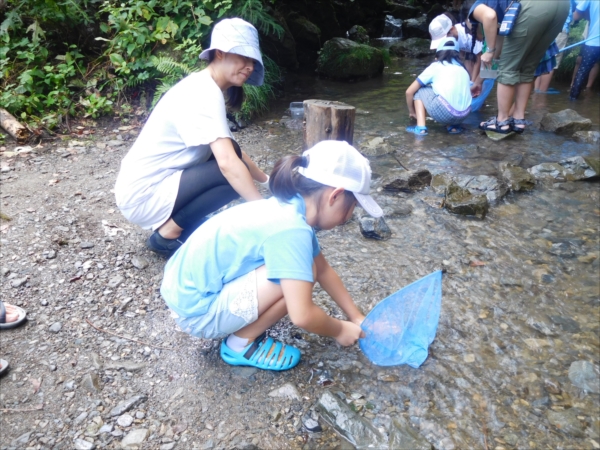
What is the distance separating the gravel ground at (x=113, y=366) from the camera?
5.70 feet

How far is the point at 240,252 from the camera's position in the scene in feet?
5.78

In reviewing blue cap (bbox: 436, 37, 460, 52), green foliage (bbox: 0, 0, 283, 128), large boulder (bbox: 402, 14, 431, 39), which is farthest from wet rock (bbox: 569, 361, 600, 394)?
large boulder (bbox: 402, 14, 431, 39)

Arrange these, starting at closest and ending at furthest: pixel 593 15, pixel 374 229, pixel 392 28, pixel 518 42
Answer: pixel 374 229 < pixel 518 42 < pixel 593 15 < pixel 392 28

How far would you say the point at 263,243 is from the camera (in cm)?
170

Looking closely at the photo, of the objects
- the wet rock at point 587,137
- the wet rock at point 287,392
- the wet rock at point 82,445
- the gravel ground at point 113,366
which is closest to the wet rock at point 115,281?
the gravel ground at point 113,366

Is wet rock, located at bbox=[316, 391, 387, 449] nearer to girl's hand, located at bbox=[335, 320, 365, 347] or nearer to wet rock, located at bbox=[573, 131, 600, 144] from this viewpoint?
girl's hand, located at bbox=[335, 320, 365, 347]

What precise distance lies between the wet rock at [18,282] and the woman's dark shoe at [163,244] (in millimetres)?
688

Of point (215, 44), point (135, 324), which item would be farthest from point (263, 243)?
point (215, 44)

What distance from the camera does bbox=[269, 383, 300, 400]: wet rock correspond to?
74.2 inches

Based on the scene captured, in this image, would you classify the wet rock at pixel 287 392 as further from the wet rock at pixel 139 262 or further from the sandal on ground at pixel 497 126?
the sandal on ground at pixel 497 126

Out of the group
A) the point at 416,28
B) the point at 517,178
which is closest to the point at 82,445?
the point at 517,178

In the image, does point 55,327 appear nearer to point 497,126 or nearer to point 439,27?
point 497,126

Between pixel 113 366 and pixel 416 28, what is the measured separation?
12.3 metres

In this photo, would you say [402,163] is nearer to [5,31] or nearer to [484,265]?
[484,265]
